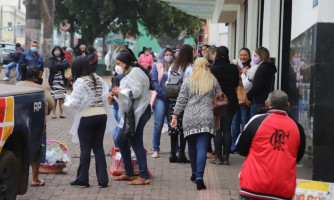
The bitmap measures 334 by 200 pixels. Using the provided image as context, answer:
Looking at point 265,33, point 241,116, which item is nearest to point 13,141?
point 241,116

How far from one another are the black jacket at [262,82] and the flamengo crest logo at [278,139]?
445 centimetres

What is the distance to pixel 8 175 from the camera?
22.4 ft

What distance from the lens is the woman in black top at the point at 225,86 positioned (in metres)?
10.2

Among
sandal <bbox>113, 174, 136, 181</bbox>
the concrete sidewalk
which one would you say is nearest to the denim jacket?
the concrete sidewalk

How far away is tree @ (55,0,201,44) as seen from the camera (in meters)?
42.7

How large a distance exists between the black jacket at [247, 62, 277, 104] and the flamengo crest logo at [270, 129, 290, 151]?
4453 millimetres

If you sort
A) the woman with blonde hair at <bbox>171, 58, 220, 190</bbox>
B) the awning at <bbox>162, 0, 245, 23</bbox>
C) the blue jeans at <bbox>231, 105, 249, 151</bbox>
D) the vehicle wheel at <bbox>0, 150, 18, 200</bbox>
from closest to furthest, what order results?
the vehicle wheel at <bbox>0, 150, 18, 200</bbox>, the woman with blonde hair at <bbox>171, 58, 220, 190</bbox>, the blue jeans at <bbox>231, 105, 249, 151</bbox>, the awning at <bbox>162, 0, 245, 23</bbox>

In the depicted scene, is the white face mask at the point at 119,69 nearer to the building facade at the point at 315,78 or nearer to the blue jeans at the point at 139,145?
the blue jeans at the point at 139,145

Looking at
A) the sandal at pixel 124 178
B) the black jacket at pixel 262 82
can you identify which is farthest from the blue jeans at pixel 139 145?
the black jacket at pixel 262 82

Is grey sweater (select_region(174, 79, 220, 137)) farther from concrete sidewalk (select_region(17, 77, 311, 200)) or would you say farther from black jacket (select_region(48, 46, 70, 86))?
black jacket (select_region(48, 46, 70, 86))

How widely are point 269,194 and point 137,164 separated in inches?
153

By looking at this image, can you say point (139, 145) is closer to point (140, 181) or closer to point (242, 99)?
point (140, 181)

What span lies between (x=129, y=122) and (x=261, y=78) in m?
2.36

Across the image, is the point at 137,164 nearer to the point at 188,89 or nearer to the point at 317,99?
the point at 188,89
